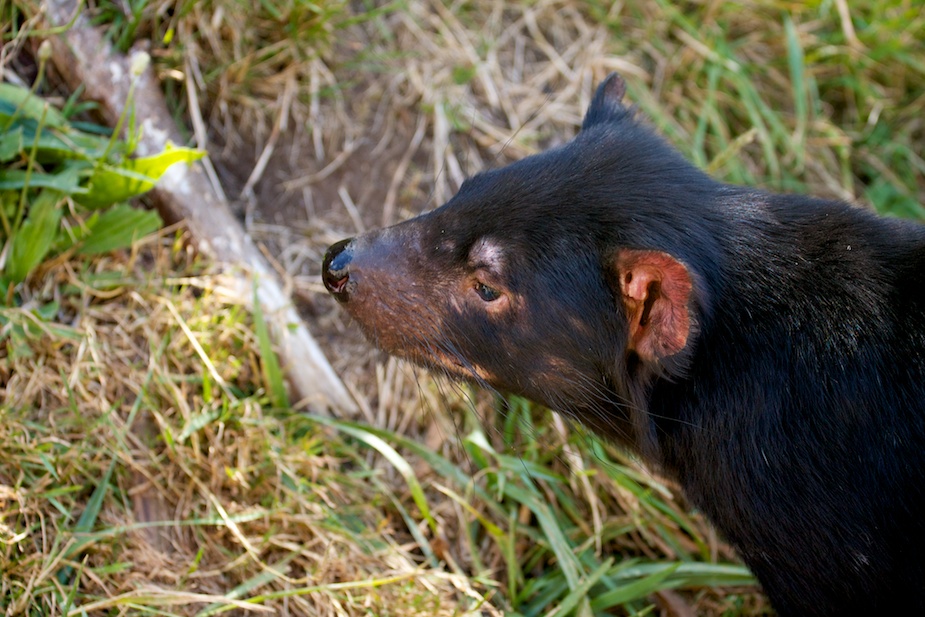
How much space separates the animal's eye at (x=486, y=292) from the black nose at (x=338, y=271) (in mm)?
385

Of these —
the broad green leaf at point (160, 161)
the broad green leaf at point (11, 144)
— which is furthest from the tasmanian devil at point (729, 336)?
the broad green leaf at point (11, 144)

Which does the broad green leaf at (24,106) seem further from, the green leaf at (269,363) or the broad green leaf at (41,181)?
the green leaf at (269,363)

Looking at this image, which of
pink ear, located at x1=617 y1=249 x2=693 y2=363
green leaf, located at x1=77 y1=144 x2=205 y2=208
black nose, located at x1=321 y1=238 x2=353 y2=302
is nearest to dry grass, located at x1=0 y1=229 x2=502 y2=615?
green leaf, located at x1=77 y1=144 x2=205 y2=208

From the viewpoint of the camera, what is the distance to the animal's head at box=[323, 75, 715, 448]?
2.11m

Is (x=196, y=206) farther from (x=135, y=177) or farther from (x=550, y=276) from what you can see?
(x=550, y=276)

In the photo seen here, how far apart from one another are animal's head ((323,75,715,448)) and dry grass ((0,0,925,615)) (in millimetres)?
398

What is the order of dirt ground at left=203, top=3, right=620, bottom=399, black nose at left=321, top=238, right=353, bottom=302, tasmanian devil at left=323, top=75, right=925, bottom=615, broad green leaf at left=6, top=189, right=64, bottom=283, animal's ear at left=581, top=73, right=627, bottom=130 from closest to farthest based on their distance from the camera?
tasmanian devil at left=323, top=75, right=925, bottom=615, black nose at left=321, top=238, right=353, bottom=302, animal's ear at left=581, top=73, right=627, bottom=130, broad green leaf at left=6, top=189, right=64, bottom=283, dirt ground at left=203, top=3, right=620, bottom=399

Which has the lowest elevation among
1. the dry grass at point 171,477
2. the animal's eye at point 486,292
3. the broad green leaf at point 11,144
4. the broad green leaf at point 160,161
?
the dry grass at point 171,477

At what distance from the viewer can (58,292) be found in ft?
9.68

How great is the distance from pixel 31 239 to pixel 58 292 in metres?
0.22

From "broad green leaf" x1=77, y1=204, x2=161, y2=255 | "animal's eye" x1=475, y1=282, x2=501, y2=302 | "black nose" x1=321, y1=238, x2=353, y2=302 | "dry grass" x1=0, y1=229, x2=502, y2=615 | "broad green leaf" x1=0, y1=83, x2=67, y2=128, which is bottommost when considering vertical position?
"dry grass" x1=0, y1=229, x2=502, y2=615

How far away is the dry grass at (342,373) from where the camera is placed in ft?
8.68

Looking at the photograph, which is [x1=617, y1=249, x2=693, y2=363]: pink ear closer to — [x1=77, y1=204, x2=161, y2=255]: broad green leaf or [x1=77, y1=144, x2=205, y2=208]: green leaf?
[x1=77, y1=144, x2=205, y2=208]: green leaf

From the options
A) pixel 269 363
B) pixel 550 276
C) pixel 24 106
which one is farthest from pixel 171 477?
pixel 550 276
